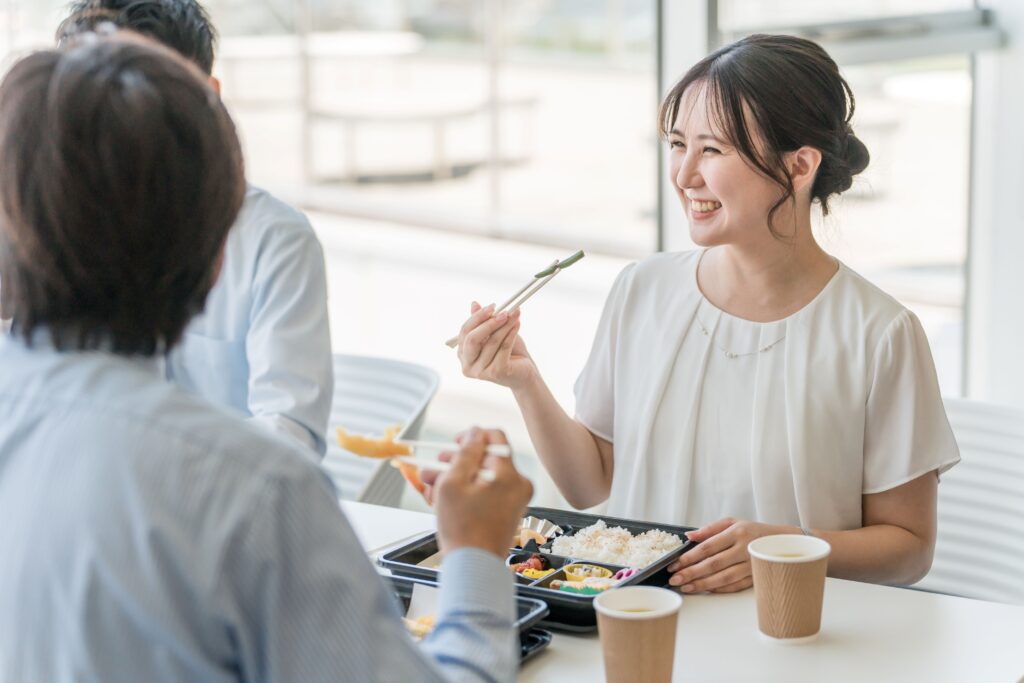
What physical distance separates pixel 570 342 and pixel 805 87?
264 centimetres

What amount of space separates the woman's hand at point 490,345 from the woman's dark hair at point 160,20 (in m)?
0.61

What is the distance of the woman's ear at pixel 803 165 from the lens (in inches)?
71.9

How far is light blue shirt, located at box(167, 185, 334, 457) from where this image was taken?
79.6 inches

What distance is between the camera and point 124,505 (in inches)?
30.4

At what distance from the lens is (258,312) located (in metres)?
2.09

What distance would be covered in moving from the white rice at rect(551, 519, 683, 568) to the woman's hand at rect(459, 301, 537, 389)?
1.00 ft

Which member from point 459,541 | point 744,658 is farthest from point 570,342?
point 459,541

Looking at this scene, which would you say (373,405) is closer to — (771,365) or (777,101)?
(771,365)

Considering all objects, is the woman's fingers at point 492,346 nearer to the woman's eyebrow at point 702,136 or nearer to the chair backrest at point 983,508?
the woman's eyebrow at point 702,136

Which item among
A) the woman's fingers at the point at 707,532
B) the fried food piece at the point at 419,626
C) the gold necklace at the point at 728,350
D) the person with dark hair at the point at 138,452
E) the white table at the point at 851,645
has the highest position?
the person with dark hair at the point at 138,452

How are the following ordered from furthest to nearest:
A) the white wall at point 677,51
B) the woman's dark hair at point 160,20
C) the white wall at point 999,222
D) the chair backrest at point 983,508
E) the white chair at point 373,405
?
the white wall at point 999,222
the white wall at point 677,51
the white chair at point 373,405
the chair backrest at point 983,508
the woman's dark hair at point 160,20

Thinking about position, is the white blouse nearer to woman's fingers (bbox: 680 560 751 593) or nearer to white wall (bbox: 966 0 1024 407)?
woman's fingers (bbox: 680 560 751 593)

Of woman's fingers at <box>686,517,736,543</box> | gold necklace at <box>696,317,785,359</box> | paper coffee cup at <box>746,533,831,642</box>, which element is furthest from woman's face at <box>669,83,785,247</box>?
paper coffee cup at <box>746,533,831,642</box>

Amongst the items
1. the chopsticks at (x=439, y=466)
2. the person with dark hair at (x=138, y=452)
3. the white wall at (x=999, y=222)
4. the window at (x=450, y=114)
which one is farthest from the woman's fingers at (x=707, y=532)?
the window at (x=450, y=114)
